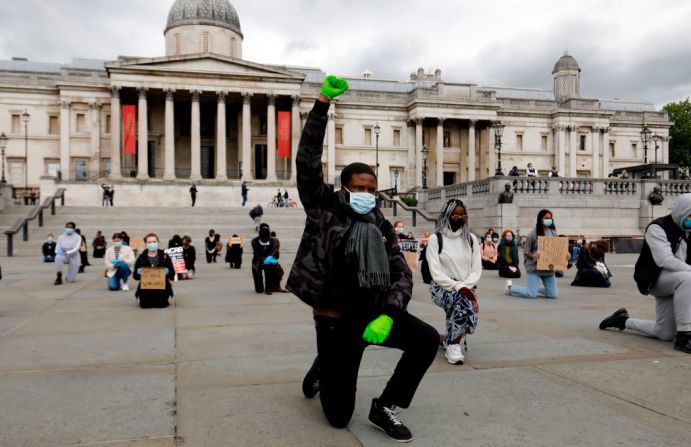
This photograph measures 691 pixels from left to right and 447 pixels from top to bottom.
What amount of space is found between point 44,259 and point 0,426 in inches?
781

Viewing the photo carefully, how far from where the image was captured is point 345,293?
412 cm

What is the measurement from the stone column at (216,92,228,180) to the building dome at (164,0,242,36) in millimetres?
9771

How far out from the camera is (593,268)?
1372 cm

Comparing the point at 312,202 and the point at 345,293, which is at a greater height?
the point at 312,202

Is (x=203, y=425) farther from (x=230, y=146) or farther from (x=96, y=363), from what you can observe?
(x=230, y=146)

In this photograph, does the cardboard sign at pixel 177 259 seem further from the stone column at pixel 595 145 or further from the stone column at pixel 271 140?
the stone column at pixel 595 145

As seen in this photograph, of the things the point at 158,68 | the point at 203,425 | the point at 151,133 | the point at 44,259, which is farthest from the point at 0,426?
the point at 151,133

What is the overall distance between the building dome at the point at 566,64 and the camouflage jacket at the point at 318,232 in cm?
7587

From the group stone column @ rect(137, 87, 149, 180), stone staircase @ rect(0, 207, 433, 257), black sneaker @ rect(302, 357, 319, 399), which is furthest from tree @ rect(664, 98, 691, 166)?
black sneaker @ rect(302, 357, 319, 399)

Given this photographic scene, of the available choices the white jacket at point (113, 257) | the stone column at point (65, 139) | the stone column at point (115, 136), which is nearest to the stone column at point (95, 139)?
the stone column at point (65, 139)

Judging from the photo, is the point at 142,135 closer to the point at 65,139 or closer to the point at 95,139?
the point at 95,139

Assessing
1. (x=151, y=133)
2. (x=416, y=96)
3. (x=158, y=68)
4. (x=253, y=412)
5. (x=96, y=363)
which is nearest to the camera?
(x=253, y=412)

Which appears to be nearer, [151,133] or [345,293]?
[345,293]

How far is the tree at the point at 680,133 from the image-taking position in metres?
77.4
